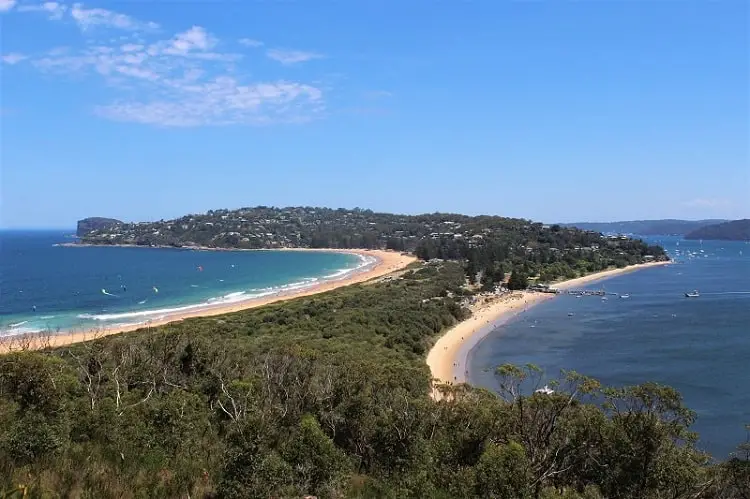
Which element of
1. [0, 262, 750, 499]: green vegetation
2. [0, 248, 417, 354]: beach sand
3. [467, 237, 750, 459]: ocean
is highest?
[0, 262, 750, 499]: green vegetation

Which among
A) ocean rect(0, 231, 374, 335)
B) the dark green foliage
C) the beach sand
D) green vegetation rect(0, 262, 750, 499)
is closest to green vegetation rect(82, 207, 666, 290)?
the dark green foliage

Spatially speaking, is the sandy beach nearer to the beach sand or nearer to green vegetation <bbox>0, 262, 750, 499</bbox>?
green vegetation <bbox>0, 262, 750, 499</bbox>

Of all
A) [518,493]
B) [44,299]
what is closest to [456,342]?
[518,493]


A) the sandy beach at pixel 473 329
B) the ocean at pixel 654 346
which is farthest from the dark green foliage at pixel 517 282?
the ocean at pixel 654 346

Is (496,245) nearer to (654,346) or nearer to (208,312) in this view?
(654,346)

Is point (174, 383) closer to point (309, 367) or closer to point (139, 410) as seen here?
point (309, 367)

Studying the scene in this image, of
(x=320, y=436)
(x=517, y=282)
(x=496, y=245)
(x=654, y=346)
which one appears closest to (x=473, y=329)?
(x=654, y=346)
